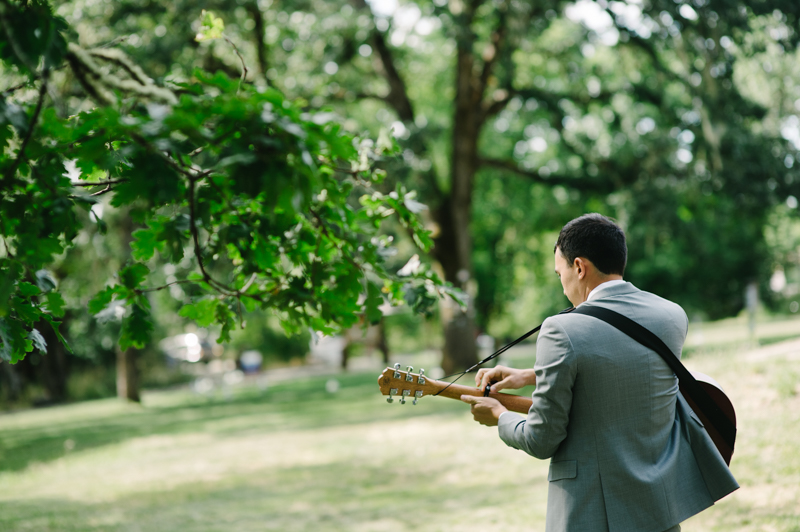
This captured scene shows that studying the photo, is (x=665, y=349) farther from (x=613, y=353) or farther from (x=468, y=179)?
(x=468, y=179)

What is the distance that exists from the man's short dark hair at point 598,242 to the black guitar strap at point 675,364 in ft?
0.66

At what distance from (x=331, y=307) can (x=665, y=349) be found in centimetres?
142

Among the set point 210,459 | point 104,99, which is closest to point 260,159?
point 104,99

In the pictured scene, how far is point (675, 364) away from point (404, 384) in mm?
1103

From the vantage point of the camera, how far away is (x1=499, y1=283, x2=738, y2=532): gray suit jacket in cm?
228

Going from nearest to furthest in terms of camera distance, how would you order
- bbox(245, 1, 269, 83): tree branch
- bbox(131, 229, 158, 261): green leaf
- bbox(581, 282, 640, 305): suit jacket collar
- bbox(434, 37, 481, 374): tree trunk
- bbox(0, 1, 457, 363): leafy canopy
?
bbox(0, 1, 457, 363): leafy canopy < bbox(581, 282, 640, 305): suit jacket collar < bbox(131, 229, 158, 261): green leaf < bbox(245, 1, 269, 83): tree branch < bbox(434, 37, 481, 374): tree trunk

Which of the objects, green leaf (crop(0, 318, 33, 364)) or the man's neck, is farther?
green leaf (crop(0, 318, 33, 364))

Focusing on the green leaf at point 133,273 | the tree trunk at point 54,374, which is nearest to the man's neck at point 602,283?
the green leaf at point 133,273

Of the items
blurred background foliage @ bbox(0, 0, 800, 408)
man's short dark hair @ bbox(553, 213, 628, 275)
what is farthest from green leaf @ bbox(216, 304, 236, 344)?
blurred background foliage @ bbox(0, 0, 800, 408)

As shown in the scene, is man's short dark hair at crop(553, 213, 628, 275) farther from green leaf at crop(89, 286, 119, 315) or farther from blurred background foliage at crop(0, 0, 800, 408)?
blurred background foliage at crop(0, 0, 800, 408)

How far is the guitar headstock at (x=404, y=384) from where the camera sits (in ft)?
9.38

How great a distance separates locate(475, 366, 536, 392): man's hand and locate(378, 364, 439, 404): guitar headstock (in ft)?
0.69

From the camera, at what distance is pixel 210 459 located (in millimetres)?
10711

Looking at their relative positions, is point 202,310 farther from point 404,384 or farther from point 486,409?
point 486,409
